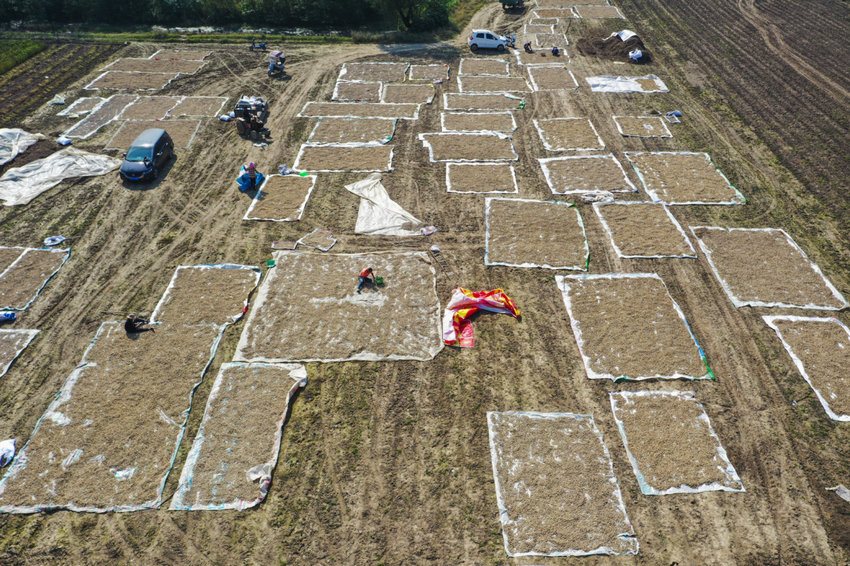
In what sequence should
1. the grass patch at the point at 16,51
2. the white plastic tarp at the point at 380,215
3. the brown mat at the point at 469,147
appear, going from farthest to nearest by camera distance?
the grass patch at the point at 16,51
the brown mat at the point at 469,147
the white plastic tarp at the point at 380,215

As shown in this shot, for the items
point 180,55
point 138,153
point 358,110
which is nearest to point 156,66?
point 180,55

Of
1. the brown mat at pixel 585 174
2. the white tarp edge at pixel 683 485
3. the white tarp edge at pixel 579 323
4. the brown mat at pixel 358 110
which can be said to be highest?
the brown mat at pixel 358 110

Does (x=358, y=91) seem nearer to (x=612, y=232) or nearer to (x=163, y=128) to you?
(x=163, y=128)

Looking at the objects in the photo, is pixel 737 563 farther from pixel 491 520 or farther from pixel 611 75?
pixel 611 75

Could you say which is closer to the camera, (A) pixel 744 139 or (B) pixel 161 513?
(B) pixel 161 513

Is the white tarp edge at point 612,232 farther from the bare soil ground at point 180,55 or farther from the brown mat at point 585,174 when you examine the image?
the bare soil ground at point 180,55

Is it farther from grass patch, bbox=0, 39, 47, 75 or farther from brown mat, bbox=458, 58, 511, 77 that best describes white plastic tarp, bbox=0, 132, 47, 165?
brown mat, bbox=458, 58, 511, 77

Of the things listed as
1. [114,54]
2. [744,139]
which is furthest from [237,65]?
[744,139]

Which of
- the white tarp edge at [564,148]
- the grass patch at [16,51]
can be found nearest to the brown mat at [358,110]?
the white tarp edge at [564,148]
